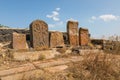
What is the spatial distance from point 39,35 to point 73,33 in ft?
5.50

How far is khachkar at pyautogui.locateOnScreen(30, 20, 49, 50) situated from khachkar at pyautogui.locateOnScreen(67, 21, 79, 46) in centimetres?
122

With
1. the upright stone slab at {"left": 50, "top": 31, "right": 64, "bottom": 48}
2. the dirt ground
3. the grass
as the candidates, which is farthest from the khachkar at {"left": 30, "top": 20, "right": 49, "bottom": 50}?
the grass

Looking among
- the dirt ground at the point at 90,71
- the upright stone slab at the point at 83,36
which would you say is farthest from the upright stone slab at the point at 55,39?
the dirt ground at the point at 90,71

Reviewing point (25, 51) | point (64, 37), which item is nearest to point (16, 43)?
point (25, 51)

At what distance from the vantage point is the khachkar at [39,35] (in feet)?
17.7

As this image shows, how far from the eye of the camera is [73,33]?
6.63 m

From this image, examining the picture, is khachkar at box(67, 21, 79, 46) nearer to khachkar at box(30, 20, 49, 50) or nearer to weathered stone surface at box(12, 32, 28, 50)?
khachkar at box(30, 20, 49, 50)

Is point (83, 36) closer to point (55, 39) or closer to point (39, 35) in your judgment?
point (55, 39)

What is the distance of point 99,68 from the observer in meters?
3.33

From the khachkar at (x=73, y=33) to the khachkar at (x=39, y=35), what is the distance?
1221 millimetres

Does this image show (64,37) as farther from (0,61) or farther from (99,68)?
(99,68)

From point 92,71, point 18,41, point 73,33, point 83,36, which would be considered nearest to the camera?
point 92,71

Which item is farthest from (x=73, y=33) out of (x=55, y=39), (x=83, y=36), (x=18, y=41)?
(x=18, y=41)

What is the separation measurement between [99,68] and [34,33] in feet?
9.03
